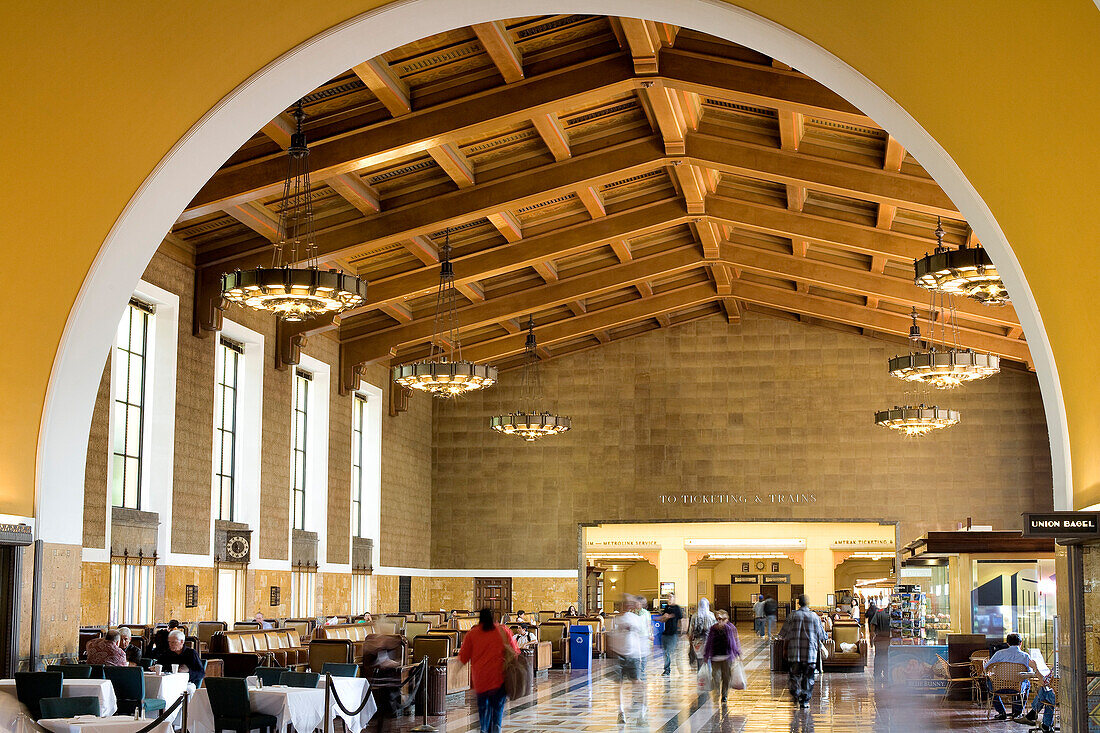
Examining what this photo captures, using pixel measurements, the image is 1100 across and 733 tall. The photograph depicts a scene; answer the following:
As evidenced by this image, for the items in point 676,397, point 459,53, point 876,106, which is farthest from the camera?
point 676,397

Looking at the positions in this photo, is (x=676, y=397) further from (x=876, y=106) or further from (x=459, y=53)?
(x=876, y=106)

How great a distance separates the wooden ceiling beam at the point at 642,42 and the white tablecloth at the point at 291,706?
7744mm

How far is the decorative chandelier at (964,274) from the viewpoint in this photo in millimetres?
13375

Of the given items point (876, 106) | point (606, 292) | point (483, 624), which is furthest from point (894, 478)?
point (876, 106)

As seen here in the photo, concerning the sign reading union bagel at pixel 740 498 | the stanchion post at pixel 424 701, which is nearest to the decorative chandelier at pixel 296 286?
the stanchion post at pixel 424 701

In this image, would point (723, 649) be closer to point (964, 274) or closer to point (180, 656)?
point (964, 274)

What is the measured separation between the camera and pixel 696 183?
61.7ft

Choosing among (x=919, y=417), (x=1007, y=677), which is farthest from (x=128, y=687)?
(x=919, y=417)

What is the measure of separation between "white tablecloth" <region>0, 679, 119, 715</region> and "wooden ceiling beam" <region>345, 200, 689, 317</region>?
12289 mm

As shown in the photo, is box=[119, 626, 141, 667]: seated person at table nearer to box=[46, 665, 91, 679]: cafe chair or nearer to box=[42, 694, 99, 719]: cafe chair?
box=[46, 665, 91, 679]: cafe chair

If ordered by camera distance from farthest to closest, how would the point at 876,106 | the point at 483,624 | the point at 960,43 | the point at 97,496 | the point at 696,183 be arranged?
the point at 696,183
the point at 97,496
the point at 483,624
the point at 876,106
the point at 960,43

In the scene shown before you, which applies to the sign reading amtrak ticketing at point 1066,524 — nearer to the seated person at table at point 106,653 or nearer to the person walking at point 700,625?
the seated person at table at point 106,653

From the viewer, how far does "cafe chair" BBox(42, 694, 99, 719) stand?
7383mm

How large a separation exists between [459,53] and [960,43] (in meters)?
8.31
